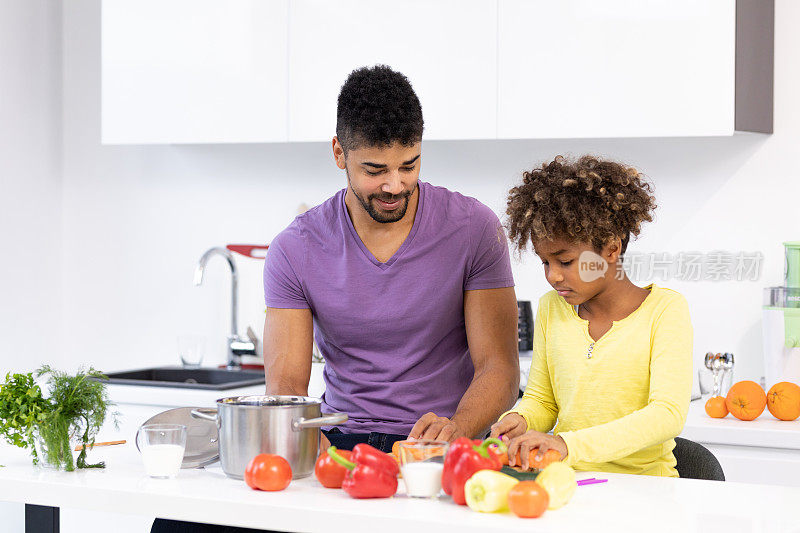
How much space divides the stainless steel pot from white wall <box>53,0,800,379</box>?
192 centimetres

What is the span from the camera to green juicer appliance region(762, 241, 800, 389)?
2754mm

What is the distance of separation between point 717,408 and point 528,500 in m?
1.41

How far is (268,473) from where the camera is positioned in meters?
1.44

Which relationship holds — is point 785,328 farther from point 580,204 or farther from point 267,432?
point 267,432

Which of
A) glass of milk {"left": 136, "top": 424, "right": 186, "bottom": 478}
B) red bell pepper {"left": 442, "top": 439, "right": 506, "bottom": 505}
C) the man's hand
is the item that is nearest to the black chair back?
the man's hand

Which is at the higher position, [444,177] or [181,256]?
[444,177]

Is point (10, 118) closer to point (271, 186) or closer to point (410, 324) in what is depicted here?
point (271, 186)

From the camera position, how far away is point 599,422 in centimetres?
185

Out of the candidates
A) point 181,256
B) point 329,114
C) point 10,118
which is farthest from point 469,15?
point 10,118

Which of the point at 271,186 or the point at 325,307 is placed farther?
the point at 271,186

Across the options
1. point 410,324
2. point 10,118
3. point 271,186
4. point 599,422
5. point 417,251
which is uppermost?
point 10,118

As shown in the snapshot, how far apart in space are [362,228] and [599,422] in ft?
2.13

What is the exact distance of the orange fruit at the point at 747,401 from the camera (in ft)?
8.25

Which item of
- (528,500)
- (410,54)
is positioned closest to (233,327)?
(410,54)
